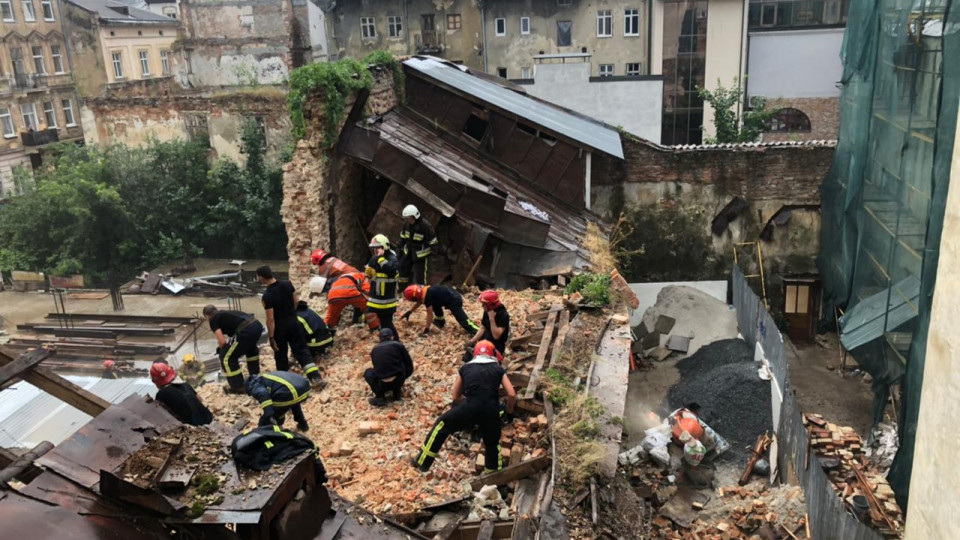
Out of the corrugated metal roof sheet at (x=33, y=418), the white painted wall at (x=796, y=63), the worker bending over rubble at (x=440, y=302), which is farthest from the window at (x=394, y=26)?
the worker bending over rubble at (x=440, y=302)

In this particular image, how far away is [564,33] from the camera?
29.4 metres

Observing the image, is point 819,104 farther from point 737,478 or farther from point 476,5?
point 737,478

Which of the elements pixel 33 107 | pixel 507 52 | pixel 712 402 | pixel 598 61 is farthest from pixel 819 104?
pixel 33 107

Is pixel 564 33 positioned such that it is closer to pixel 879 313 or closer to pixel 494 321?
pixel 879 313

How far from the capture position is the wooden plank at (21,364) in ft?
13.6

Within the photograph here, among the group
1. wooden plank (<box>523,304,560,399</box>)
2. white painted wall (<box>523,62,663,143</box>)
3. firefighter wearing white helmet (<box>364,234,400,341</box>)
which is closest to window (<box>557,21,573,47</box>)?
white painted wall (<box>523,62,663,143</box>)

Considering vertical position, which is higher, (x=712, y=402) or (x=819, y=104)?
(x=819, y=104)

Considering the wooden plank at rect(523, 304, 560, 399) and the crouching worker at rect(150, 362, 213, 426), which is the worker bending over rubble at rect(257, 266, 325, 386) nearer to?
the crouching worker at rect(150, 362, 213, 426)

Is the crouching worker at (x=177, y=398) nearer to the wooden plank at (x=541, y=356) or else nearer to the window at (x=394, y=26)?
the wooden plank at (x=541, y=356)

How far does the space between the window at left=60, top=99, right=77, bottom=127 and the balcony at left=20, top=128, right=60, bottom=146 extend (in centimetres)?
129

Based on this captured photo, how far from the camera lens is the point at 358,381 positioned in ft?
28.8

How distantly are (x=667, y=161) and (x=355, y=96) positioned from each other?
6612 mm

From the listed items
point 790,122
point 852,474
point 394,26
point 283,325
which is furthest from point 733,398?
point 394,26

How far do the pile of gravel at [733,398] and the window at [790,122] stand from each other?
A: 17226 mm
